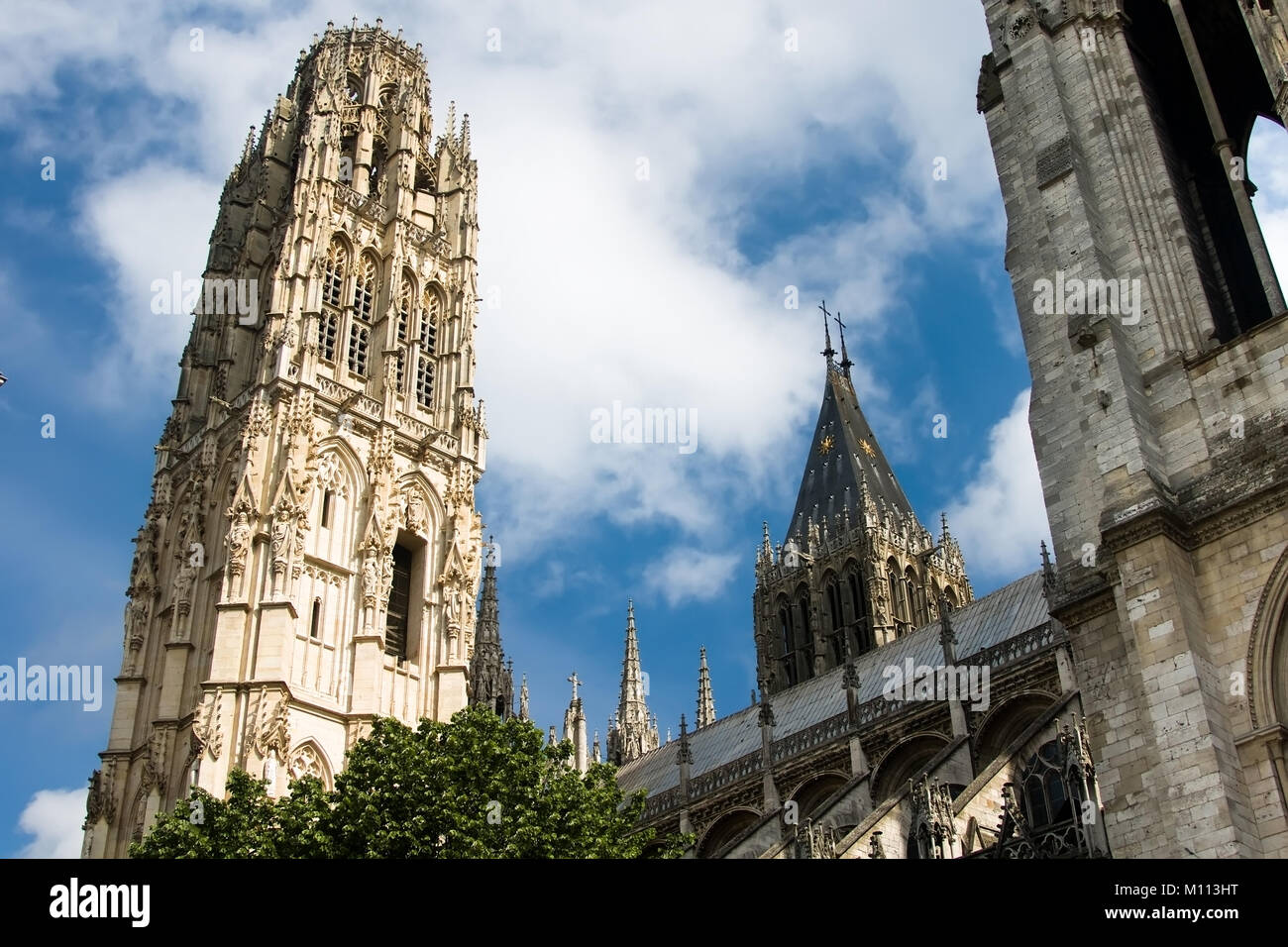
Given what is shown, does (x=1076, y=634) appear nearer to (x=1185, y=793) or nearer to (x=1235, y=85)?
(x=1185, y=793)

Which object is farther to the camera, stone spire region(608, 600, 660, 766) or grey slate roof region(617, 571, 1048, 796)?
stone spire region(608, 600, 660, 766)

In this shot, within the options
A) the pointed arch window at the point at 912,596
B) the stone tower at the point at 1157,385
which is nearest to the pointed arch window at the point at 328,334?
the pointed arch window at the point at 912,596

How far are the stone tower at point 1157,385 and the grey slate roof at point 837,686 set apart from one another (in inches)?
834

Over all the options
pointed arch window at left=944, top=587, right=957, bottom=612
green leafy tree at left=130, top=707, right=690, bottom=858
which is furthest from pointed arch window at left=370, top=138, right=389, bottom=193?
green leafy tree at left=130, top=707, right=690, bottom=858

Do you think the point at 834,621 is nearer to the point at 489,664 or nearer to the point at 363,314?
the point at 489,664

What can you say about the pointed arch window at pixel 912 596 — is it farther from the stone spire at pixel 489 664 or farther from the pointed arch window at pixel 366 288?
the pointed arch window at pixel 366 288

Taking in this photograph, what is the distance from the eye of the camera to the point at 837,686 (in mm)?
45562

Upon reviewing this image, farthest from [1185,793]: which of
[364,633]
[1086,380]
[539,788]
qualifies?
[364,633]

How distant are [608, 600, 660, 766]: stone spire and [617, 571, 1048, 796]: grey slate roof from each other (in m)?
8.23

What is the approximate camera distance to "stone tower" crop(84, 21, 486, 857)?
36156 millimetres

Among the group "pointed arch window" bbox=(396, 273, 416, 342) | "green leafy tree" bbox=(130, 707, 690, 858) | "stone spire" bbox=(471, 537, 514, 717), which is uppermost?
"pointed arch window" bbox=(396, 273, 416, 342)

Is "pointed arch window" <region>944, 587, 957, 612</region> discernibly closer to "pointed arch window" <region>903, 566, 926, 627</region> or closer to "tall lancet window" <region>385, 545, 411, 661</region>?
"pointed arch window" <region>903, 566, 926, 627</region>

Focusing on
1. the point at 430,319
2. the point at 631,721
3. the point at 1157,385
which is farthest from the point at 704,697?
the point at 1157,385

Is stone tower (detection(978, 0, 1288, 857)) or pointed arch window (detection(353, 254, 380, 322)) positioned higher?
pointed arch window (detection(353, 254, 380, 322))
